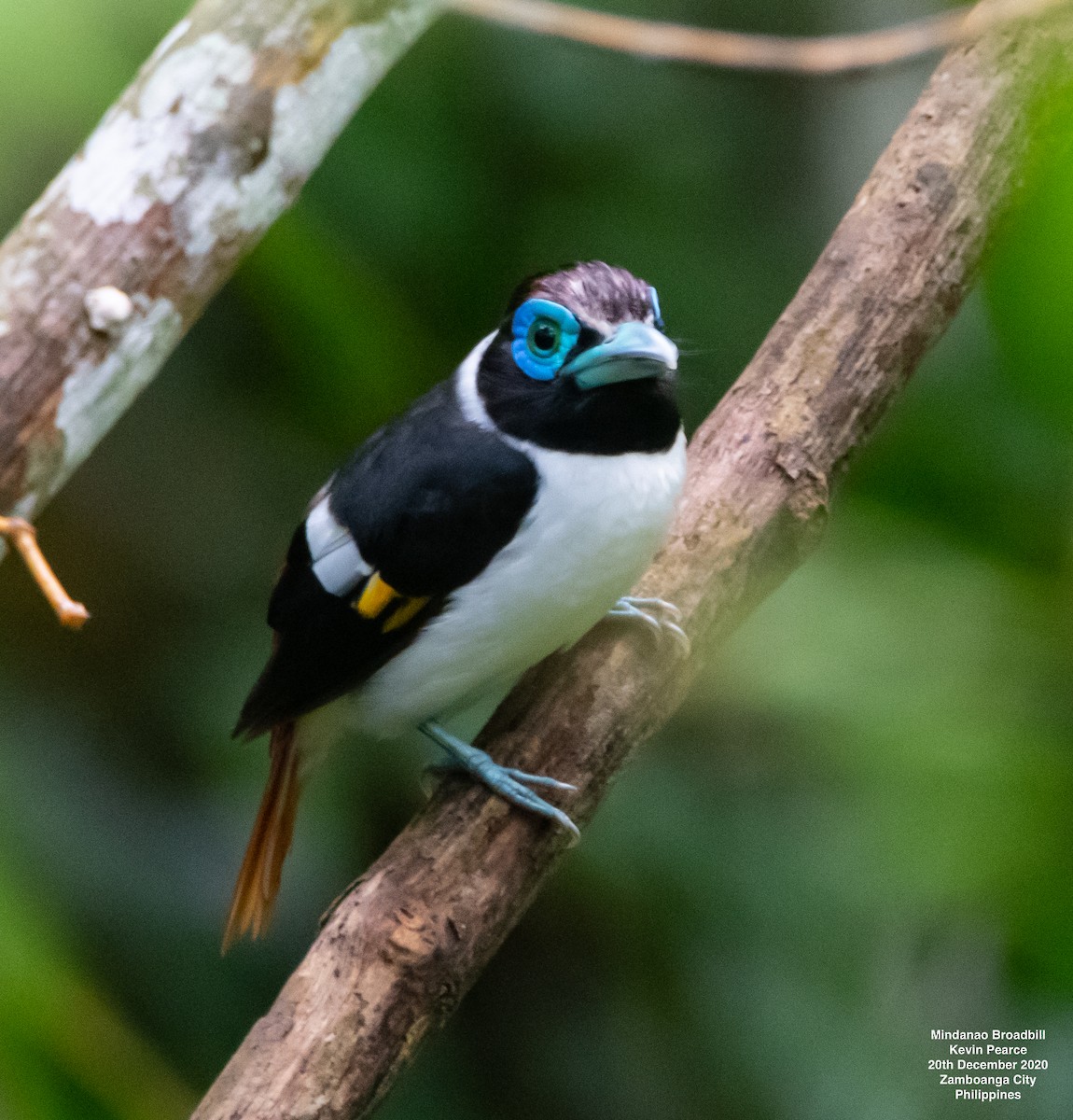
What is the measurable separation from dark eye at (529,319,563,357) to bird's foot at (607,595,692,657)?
35 centimetres

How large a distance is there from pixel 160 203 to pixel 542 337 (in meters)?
0.47

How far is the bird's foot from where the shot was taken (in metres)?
1.66

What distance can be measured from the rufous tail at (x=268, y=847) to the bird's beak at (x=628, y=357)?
2.39ft

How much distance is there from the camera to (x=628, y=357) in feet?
4.73

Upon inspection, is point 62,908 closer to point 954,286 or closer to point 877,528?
point 877,528

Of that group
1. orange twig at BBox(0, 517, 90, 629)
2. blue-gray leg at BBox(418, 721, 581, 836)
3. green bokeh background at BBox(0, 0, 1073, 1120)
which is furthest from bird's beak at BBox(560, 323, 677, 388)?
orange twig at BBox(0, 517, 90, 629)

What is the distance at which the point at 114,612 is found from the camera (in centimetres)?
246

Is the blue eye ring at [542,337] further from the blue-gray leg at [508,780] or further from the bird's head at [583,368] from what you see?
the blue-gray leg at [508,780]

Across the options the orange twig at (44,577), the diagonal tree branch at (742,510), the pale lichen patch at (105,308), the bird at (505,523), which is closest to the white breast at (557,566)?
the bird at (505,523)

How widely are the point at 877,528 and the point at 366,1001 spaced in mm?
711

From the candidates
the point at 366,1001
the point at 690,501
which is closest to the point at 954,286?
the point at 690,501

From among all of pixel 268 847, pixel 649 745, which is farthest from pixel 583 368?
pixel 268 847

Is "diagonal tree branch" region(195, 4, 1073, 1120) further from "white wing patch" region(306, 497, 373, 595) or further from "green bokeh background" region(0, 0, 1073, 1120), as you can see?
"white wing patch" region(306, 497, 373, 595)

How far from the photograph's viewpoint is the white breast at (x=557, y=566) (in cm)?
153
